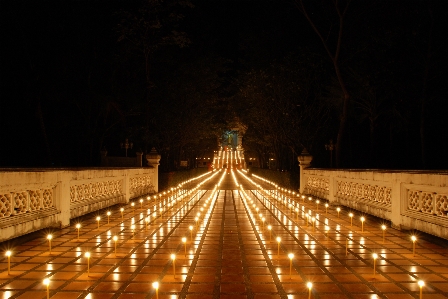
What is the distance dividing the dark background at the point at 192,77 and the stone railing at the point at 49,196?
11081mm

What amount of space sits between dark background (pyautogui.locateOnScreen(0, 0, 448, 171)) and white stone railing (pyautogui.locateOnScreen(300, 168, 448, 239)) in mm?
8030

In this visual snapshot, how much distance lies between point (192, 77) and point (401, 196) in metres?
21.9

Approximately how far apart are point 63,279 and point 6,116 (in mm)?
21032

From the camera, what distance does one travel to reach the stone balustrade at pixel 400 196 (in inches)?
322

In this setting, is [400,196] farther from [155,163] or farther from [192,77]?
[192,77]

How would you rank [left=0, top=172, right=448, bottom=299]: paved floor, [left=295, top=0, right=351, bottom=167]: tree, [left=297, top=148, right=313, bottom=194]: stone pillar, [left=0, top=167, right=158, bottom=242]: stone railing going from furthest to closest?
[left=295, top=0, right=351, bottom=167]: tree → [left=297, top=148, right=313, bottom=194]: stone pillar → [left=0, top=167, right=158, bottom=242]: stone railing → [left=0, top=172, right=448, bottom=299]: paved floor

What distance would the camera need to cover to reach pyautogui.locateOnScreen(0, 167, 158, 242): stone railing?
7.77 m

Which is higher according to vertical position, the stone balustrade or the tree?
the tree

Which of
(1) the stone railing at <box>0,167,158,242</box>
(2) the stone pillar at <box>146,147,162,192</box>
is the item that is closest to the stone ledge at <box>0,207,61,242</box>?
(1) the stone railing at <box>0,167,158,242</box>

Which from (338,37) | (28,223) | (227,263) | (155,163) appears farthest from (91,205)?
(338,37)

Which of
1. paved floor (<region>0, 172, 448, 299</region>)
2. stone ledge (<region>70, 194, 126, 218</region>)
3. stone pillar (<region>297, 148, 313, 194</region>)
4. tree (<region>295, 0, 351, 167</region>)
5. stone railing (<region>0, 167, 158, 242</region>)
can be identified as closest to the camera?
paved floor (<region>0, 172, 448, 299</region>)

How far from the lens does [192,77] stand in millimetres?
30016

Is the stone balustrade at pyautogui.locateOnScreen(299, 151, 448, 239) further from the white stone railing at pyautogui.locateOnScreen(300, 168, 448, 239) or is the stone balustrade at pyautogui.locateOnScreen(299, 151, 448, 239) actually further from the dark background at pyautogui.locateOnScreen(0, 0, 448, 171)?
the dark background at pyautogui.locateOnScreen(0, 0, 448, 171)

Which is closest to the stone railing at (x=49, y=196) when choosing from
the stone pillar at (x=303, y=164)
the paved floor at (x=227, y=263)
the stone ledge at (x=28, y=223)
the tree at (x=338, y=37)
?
the stone ledge at (x=28, y=223)
